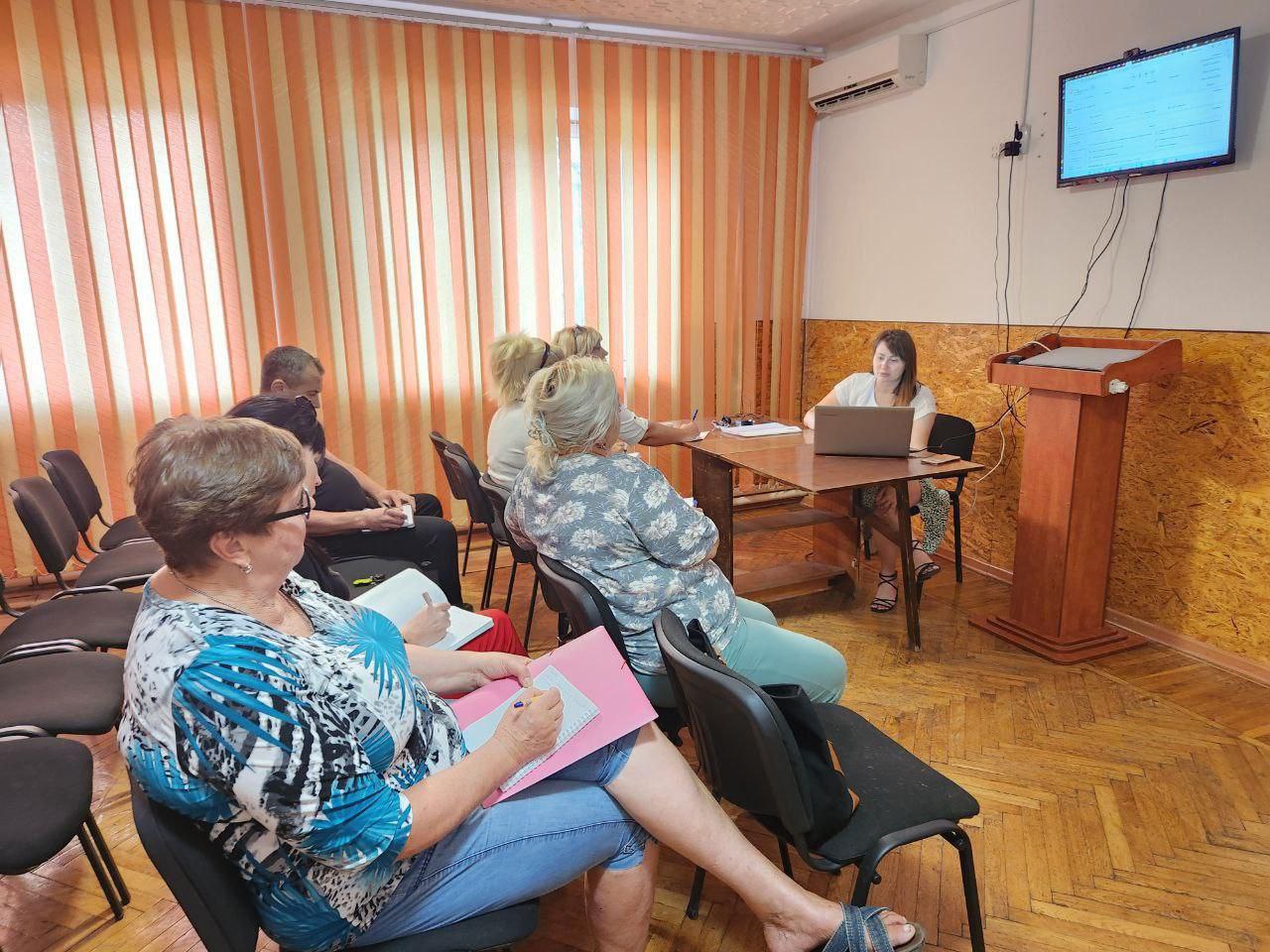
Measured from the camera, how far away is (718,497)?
3539mm

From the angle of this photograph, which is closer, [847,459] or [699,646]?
[699,646]

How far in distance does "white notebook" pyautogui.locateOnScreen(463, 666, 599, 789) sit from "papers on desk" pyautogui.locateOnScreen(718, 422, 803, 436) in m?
2.38

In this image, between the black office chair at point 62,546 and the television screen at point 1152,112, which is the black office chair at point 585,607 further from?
the television screen at point 1152,112

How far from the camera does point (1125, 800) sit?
227 cm

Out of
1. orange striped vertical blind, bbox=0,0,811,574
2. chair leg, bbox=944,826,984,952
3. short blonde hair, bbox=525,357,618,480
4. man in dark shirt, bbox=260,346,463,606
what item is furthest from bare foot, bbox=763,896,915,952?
orange striped vertical blind, bbox=0,0,811,574

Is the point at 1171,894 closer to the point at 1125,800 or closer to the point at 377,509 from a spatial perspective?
the point at 1125,800

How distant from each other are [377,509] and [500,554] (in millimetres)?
1606

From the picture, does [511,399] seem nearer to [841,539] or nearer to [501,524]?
[501,524]

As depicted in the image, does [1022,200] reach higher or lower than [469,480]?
higher

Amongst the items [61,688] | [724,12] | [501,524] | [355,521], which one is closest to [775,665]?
[501,524]

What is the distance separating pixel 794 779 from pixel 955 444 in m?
2.84

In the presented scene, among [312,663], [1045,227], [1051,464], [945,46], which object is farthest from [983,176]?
[312,663]

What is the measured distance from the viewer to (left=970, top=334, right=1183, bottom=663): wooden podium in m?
2.98

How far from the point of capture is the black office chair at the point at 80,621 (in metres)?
2.29
